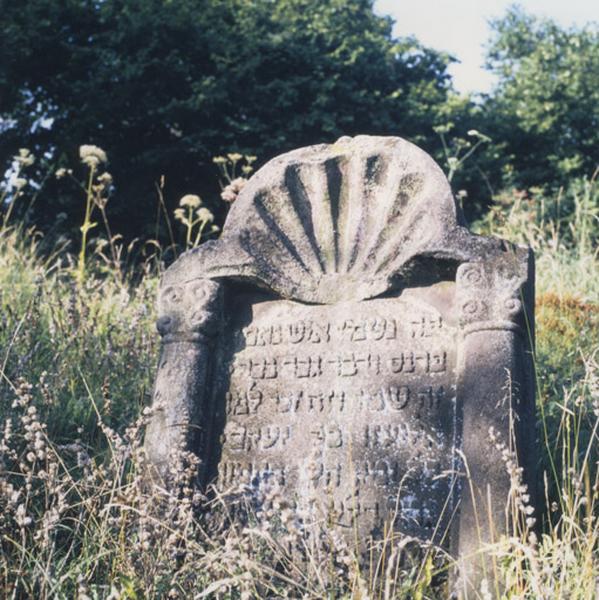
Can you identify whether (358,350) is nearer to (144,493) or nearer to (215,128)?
(144,493)

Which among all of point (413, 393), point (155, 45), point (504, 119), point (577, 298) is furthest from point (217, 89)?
point (413, 393)

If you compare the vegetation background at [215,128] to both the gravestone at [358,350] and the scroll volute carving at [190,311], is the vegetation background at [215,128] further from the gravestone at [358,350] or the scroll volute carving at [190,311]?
the gravestone at [358,350]

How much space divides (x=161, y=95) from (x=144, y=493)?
25.9ft

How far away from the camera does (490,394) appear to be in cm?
316

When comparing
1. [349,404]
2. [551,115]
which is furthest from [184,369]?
[551,115]

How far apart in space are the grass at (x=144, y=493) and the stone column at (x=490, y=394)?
4.3 inches

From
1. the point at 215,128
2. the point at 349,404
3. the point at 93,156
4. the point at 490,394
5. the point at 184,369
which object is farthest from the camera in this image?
the point at 215,128

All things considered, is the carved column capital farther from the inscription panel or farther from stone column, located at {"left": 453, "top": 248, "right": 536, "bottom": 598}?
the inscription panel

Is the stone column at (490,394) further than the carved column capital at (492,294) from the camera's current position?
No

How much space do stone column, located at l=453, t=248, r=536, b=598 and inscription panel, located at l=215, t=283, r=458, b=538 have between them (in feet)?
0.40

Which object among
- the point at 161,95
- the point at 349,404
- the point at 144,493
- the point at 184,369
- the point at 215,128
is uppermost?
the point at 161,95

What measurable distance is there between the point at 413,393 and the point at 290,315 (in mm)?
642

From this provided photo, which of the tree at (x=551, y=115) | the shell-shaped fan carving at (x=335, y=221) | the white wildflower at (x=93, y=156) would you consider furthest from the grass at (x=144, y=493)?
the tree at (x=551, y=115)

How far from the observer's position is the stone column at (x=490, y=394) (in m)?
2.96
